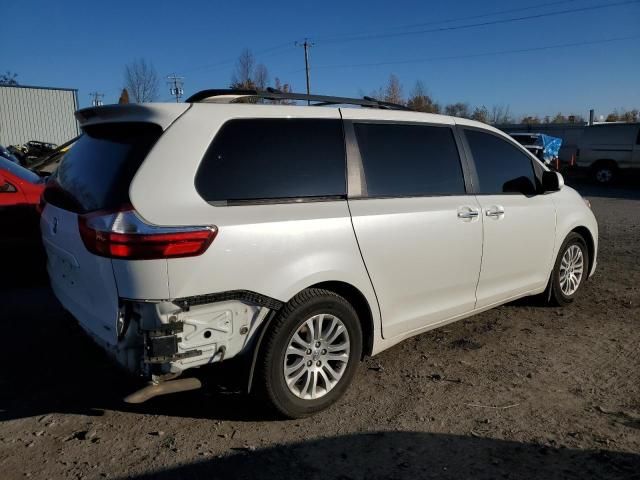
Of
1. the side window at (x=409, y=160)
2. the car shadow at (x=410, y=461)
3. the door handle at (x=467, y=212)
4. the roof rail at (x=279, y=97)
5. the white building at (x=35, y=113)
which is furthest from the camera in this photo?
the white building at (x=35, y=113)

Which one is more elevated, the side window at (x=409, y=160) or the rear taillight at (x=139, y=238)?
the side window at (x=409, y=160)

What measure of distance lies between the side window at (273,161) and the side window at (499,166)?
1426 mm

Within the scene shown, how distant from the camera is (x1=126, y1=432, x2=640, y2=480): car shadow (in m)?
2.72

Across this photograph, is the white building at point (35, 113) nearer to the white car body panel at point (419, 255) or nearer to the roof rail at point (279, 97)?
the roof rail at point (279, 97)

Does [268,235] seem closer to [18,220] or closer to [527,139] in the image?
[18,220]

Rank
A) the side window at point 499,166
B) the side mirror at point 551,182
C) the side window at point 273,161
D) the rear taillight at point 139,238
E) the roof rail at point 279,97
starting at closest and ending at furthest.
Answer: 1. the rear taillight at point 139,238
2. the side window at point 273,161
3. the roof rail at point 279,97
4. the side window at point 499,166
5. the side mirror at point 551,182

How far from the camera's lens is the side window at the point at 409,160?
140 inches

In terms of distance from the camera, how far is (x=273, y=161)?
3.12m

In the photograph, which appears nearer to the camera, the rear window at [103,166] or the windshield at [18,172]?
the rear window at [103,166]

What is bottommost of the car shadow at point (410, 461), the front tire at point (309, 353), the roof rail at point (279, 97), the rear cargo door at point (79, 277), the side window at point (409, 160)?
the car shadow at point (410, 461)

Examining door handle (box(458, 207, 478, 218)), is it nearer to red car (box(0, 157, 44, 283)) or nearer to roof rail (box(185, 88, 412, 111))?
roof rail (box(185, 88, 412, 111))

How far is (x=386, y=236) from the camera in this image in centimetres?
345

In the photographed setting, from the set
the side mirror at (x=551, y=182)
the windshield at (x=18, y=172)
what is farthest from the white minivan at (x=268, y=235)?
the windshield at (x=18, y=172)

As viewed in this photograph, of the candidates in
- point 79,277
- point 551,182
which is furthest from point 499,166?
point 79,277
